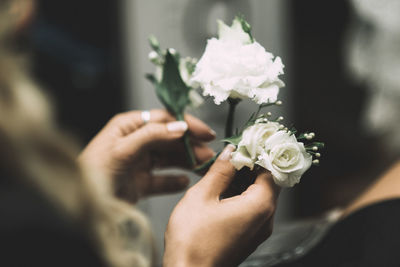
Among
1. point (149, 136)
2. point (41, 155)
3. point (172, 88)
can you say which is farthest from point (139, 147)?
point (41, 155)

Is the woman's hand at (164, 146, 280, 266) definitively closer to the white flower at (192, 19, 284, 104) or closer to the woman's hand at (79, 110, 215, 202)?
the white flower at (192, 19, 284, 104)

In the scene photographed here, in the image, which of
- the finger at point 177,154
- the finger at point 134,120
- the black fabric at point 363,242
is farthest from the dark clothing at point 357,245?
the finger at point 134,120

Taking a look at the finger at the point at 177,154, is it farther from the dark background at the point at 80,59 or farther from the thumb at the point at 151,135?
the dark background at the point at 80,59

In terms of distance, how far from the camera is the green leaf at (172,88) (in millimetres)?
771

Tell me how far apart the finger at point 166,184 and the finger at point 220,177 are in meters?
0.36

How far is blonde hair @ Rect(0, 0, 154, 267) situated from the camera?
0.45m

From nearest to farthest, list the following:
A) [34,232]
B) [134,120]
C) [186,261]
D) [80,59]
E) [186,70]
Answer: [34,232] < [186,261] < [186,70] < [134,120] < [80,59]

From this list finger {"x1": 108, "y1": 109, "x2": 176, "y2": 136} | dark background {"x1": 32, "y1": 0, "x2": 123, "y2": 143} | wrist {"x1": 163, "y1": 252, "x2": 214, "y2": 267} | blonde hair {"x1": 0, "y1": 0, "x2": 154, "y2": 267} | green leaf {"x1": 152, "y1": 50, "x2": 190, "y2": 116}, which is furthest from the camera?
dark background {"x1": 32, "y1": 0, "x2": 123, "y2": 143}

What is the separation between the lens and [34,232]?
46 centimetres

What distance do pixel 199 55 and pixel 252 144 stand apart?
1.52m

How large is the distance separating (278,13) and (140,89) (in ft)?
2.53

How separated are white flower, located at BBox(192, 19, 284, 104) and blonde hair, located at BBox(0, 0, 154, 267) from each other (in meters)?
0.22

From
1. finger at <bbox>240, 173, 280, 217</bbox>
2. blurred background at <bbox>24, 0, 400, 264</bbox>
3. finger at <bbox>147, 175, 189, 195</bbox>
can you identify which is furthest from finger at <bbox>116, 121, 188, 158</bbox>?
blurred background at <bbox>24, 0, 400, 264</bbox>

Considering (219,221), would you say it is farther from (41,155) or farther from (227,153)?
(41,155)
